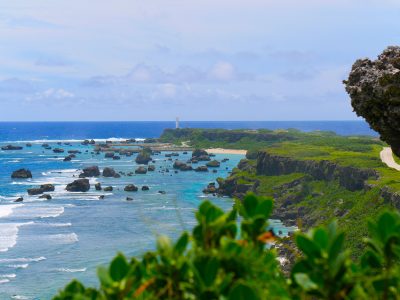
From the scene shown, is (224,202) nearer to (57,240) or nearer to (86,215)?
(86,215)

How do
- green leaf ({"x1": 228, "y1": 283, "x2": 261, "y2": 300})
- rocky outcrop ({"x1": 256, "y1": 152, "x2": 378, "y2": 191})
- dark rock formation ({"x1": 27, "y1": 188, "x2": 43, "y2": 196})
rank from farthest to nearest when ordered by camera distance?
dark rock formation ({"x1": 27, "y1": 188, "x2": 43, "y2": 196})
rocky outcrop ({"x1": 256, "y1": 152, "x2": 378, "y2": 191})
green leaf ({"x1": 228, "y1": 283, "x2": 261, "y2": 300})

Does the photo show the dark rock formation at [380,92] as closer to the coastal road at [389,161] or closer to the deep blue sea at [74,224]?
the deep blue sea at [74,224]

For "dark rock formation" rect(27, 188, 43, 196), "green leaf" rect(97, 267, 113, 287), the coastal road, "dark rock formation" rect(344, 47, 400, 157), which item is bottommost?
"dark rock formation" rect(27, 188, 43, 196)

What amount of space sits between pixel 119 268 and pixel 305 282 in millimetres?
1355

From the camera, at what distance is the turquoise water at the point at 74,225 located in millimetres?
42781

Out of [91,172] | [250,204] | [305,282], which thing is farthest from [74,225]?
[305,282]

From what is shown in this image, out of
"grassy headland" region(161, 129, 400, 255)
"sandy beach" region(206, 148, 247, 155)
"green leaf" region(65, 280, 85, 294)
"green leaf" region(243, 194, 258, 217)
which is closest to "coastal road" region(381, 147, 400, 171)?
"grassy headland" region(161, 129, 400, 255)

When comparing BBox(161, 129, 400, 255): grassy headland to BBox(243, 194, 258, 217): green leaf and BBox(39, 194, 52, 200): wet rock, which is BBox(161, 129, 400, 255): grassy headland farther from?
BBox(243, 194, 258, 217): green leaf

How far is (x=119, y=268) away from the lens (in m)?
4.43

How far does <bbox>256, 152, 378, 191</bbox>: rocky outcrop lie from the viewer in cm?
6222

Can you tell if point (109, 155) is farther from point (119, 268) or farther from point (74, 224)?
point (119, 268)

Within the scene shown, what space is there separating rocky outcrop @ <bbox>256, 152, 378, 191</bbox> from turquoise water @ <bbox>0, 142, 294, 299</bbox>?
29.5 ft

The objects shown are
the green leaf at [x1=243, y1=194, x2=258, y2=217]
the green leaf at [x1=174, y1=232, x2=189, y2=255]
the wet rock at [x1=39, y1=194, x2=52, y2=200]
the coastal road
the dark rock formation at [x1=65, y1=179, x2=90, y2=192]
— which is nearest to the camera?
the green leaf at [x1=174, y1=232, x2=189, y2=255]

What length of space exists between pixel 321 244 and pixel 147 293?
1.37 meters
